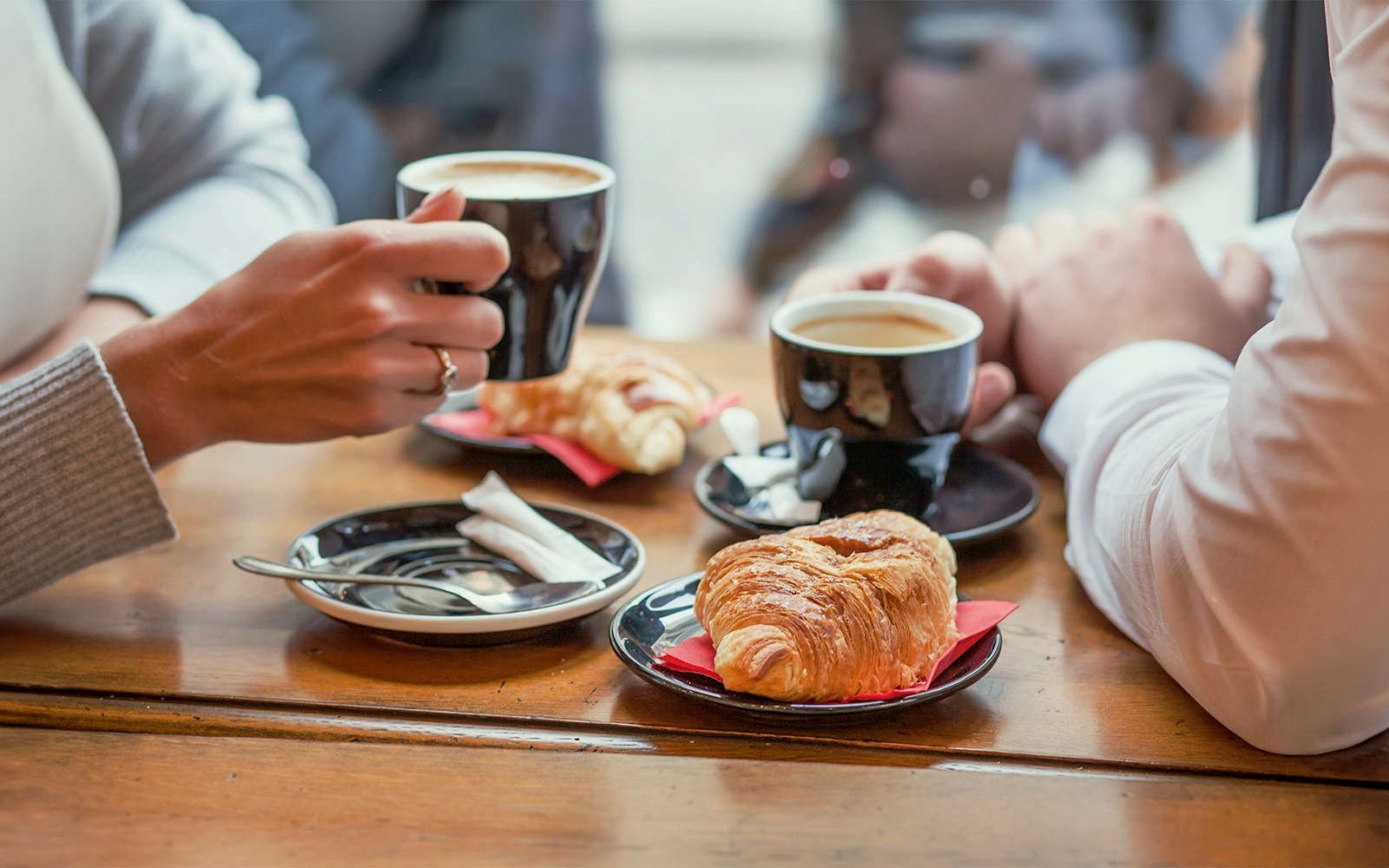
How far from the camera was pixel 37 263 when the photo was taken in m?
0.95

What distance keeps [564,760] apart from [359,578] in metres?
0.18

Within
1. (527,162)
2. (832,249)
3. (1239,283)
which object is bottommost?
(832,249)

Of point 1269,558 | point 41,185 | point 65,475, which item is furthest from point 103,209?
point 1269,558

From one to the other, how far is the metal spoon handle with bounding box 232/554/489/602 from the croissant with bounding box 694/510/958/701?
0.42 feet

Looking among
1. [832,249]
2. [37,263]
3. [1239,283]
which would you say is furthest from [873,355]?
[832,249]

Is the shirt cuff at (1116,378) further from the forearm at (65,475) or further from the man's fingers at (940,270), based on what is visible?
the forearm at (65,475)

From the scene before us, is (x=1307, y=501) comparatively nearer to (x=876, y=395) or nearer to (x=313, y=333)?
(x=876, y=395)

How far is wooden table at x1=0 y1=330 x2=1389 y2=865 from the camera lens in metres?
0.50

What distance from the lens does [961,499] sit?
83 cm

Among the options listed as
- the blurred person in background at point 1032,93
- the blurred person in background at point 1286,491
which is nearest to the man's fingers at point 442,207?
the blurred person in background at point 1286,491

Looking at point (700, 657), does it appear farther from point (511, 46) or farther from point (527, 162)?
point (511, 46)

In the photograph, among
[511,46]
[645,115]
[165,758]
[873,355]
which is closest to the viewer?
[165,758]

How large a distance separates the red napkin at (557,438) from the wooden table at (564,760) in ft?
0.57

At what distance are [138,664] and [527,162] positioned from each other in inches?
15.9
